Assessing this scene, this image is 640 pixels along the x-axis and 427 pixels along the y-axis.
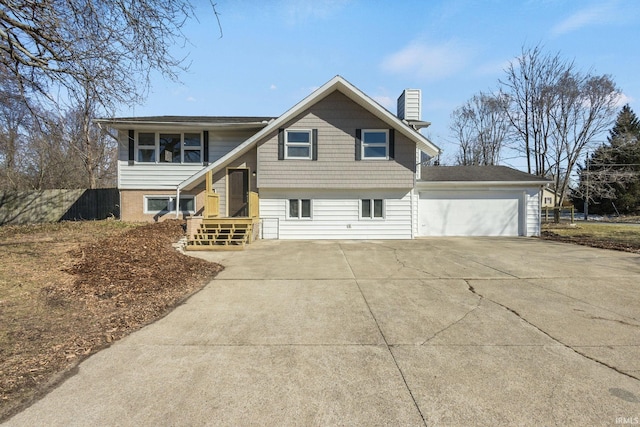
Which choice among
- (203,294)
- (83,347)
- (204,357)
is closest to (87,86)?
(203,294)

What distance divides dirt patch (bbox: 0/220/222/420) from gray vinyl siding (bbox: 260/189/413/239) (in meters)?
5.52

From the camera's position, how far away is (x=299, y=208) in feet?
47.1

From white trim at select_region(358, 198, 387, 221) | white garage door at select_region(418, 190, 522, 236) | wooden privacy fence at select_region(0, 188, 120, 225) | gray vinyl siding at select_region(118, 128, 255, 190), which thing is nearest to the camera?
white trim at select_region(358, 198, 387, 221)

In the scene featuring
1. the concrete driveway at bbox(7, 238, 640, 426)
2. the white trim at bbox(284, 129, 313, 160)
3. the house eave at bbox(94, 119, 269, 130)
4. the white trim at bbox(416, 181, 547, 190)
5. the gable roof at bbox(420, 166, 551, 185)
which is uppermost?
the house eave at bbox(94, 119, 269, 130)

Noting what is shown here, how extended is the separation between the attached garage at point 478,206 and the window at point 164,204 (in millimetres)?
10468

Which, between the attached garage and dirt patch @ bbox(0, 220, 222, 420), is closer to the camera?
dirt patch @ bbox(0, 220, 222, 420)

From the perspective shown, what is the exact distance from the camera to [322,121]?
1376 cm

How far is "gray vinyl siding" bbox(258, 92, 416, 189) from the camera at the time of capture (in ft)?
44.9

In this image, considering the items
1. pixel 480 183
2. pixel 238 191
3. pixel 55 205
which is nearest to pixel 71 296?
pixel 238 191

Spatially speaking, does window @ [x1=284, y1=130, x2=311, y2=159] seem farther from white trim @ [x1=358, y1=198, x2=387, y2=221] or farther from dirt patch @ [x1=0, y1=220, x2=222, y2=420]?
dirt patch @ [x1=0, y1=220, x2=222, y2=420]

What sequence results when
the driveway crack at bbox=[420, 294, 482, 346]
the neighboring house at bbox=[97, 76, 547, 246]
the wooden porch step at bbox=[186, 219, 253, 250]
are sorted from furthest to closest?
the neighboring house at bbox=[97, 76, 547, 246] < the wooden porch step at bbox=[186, 219, 253, 250] < the driveway crack at bbox=[420, 294, 482, 346]

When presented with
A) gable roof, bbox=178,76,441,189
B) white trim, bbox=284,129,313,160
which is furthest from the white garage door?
white trim, bbox=284,129,313,160

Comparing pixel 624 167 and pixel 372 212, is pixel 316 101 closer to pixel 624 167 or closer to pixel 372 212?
pixel 372 212

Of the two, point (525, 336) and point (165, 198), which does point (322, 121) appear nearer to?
point (165, 198)
